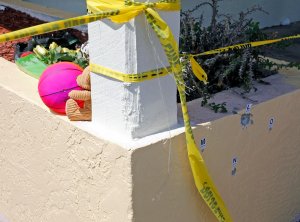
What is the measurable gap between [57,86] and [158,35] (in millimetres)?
762

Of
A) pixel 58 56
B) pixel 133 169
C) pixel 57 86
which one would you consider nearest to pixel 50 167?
pixel 57 86

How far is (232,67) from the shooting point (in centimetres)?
333

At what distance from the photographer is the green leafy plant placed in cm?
368

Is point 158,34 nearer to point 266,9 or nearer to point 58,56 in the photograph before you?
point 58,56

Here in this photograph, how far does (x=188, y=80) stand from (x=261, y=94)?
48 cm

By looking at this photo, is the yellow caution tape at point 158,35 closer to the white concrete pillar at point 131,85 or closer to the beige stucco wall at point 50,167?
the white concrete pillar at point 131,85

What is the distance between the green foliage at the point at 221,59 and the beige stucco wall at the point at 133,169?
0.32 metres

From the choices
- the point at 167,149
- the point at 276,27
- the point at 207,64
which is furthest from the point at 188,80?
the point at 276,27

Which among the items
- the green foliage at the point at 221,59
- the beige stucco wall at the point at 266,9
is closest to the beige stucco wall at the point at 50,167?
the green foliage at the point at 221,59

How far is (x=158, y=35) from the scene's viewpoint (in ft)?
8.21

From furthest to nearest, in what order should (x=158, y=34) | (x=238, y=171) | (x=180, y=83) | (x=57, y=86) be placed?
(x=238, y=171)
(x=57, y=86)
(x=180, y=83)
(x=158, y=34)

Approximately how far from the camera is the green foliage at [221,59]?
10.9 feet

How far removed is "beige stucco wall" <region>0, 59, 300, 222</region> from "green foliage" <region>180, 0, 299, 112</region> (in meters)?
0.32

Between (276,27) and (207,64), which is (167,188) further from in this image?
(276,27)
